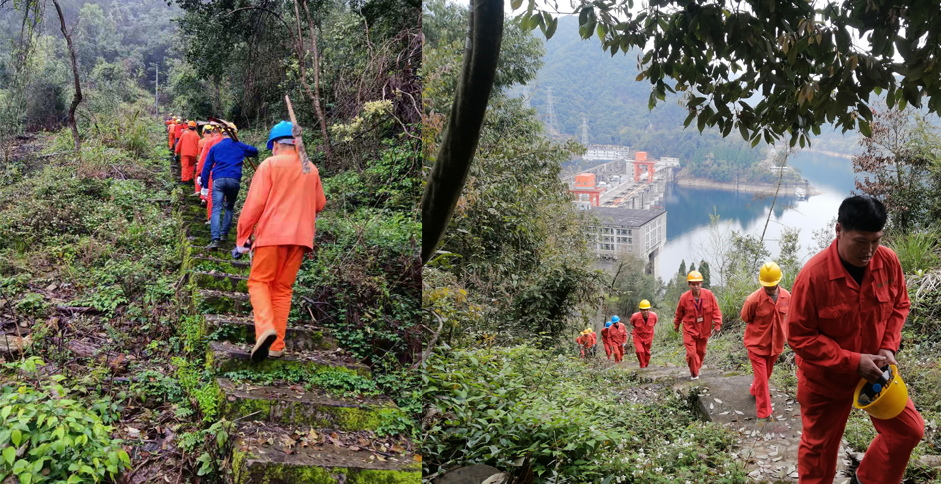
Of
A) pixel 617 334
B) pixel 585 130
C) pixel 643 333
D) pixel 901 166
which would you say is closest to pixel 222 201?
pixel 585 130

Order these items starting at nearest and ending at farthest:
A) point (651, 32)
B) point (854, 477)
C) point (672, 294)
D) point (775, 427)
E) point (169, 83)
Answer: point (169, 83) → point (854, 477) → point (651, 32) → point (775, 427) → point (672, 294)

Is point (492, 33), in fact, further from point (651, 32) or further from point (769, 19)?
point (769, 19)

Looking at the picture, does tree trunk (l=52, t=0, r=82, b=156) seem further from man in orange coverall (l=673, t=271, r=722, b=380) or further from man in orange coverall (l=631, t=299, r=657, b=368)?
man in orange coverall (l=631, t=299, r=657, b=368)

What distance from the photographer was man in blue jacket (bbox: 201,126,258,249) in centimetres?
200

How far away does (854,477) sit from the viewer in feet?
7.37

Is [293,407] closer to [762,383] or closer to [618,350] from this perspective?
[762,383]

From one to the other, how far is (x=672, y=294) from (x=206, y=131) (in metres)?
8.42

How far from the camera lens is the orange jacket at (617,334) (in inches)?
327

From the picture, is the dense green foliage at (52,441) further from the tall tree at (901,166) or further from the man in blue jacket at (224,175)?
the tall tree at (901,166)

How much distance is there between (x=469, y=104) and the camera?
78.4 inches

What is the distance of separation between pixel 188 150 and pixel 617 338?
7.21m

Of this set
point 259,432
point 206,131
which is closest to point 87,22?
point 206,131

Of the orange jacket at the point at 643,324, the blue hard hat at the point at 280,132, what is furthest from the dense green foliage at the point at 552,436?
the orange jacket at the point at 643,324

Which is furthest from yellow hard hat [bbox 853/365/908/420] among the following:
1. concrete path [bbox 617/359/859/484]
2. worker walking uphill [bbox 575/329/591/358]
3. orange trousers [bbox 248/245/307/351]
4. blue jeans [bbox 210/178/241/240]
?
worker walking uphill [bbox 575/329/591/358]
